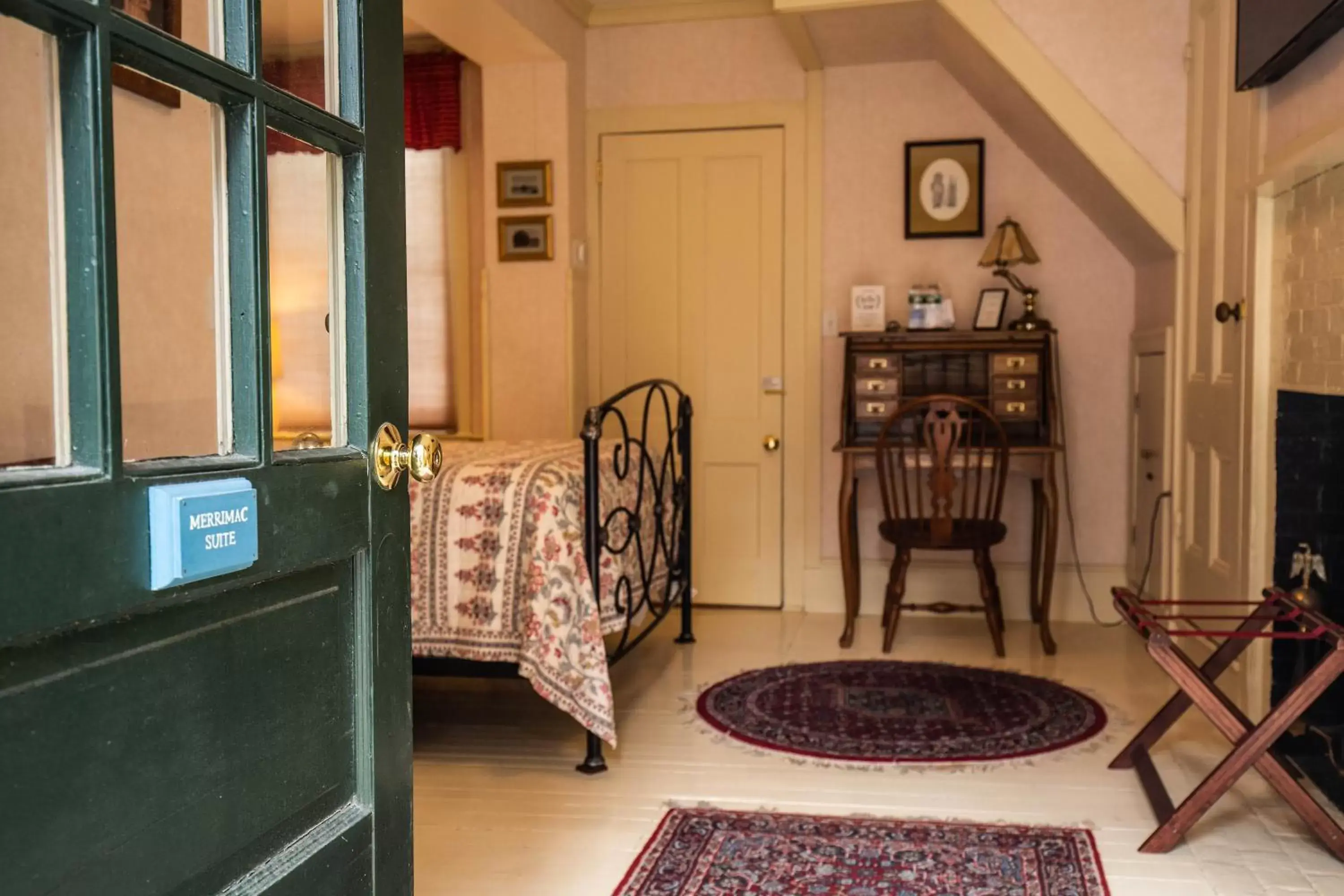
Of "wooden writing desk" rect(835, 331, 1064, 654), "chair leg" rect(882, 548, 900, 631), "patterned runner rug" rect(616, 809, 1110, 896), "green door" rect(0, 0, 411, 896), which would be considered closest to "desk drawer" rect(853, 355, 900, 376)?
"wooden writing desk" rect(835, 331, 1064, 654)

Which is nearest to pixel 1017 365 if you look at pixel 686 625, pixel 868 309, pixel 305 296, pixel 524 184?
pixel 868 309

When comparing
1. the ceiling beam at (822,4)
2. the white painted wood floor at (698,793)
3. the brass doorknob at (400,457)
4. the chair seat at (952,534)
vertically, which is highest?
the ceiling beam at (822,4)

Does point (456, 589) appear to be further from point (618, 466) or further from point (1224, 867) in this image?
point (1224, 867)

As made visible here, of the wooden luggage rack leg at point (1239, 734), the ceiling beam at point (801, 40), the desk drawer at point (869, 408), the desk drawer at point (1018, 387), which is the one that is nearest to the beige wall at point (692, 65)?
the ceiling beam at point (801, 40)

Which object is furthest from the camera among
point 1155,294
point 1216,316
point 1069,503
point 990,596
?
→ point 1069,503

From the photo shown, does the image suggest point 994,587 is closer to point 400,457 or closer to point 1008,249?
point 1008,249

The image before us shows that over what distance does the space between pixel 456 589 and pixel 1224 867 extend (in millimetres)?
1789

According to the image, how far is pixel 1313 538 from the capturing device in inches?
114

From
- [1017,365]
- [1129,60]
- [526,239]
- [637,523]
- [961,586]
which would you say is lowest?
[961,586]

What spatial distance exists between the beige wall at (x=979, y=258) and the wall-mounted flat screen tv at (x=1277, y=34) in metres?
1.51

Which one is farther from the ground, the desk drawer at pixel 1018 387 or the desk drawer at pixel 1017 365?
the desk drawer at pixel 1017 365

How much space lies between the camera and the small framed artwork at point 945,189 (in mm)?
4762

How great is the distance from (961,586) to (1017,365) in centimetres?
97

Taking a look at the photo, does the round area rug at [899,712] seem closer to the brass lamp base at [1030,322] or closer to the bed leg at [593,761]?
the bed leg at [593,761]
